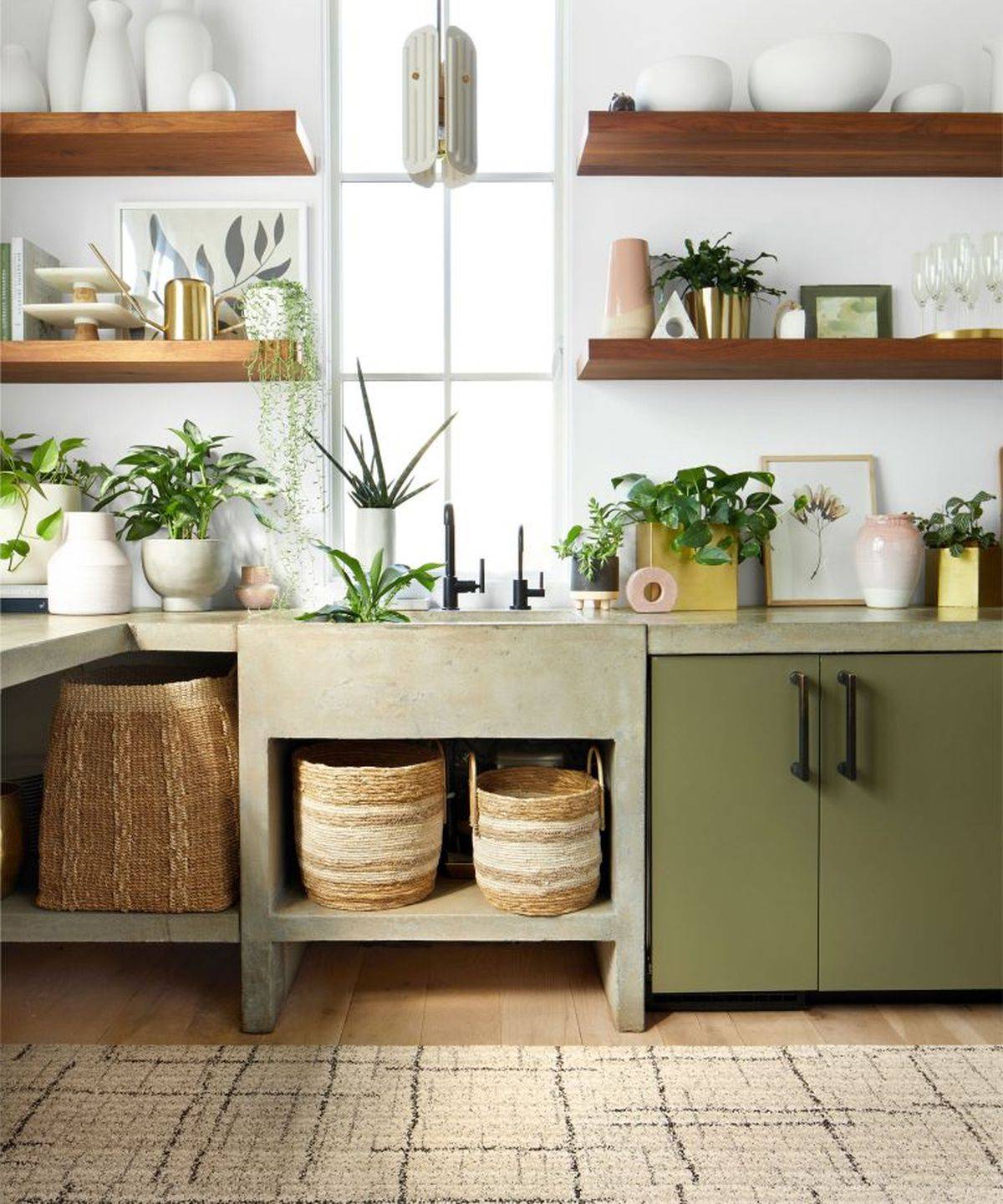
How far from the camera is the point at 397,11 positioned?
3.05 m

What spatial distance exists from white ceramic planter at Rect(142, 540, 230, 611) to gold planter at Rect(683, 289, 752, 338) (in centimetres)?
138

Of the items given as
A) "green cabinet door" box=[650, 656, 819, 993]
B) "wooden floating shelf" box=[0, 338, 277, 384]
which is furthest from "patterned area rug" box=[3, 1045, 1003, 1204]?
"wooden floating shelf" box=[0, 338, 277, 384]

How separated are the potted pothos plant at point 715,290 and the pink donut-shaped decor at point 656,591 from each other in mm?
667

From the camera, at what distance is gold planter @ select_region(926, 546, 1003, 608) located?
279 cm

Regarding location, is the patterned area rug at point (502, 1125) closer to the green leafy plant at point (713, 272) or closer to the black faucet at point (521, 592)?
the black faucet at point (521, 592)

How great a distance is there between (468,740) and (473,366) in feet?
3.49

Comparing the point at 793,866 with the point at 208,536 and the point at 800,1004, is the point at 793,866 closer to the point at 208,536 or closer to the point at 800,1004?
the point at 800,1004

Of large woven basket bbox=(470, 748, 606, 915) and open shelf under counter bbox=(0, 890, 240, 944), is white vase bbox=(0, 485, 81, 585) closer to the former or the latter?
open shelf under counter bbox=(0, 890, 240, 944)

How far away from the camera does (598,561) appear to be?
272 centimetres

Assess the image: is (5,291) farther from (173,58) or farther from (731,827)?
(731,827)

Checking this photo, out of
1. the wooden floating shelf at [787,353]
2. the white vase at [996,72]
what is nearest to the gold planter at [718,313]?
the wooden floating shelf at [787,353]

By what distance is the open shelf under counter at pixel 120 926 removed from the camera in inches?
92.0

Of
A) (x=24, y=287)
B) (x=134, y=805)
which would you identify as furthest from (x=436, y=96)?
(x=134, y=805)

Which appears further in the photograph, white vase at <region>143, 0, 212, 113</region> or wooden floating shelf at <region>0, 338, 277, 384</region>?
white vase at <region>143, 0, 212, 113</region>
